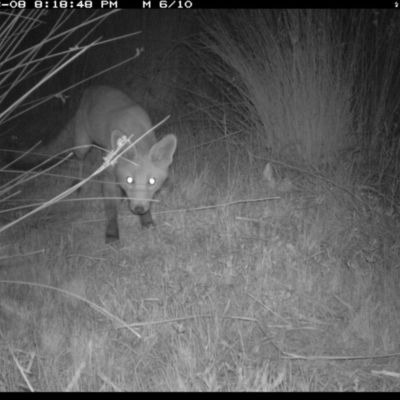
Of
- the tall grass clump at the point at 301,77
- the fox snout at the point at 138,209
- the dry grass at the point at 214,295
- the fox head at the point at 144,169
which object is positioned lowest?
the dry grass at the point at 214,295

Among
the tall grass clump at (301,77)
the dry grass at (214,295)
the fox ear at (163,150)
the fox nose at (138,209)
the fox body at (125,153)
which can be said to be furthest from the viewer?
the tall grass clump at (301,77)

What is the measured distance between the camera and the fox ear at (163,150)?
491 cm

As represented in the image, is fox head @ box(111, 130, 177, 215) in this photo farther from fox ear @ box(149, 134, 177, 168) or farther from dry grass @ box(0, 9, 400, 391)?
dry grass @ box(0, 9, 400, 391)

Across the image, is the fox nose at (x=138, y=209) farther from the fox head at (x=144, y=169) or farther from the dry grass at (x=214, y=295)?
the dry grass at (x=214, y=295)

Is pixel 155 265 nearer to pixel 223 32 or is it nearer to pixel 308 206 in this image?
pixel 308 206

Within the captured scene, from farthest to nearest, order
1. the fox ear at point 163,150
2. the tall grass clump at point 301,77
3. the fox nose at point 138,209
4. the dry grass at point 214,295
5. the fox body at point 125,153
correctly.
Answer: the tall grass clump at point 301,77
the fox ear at point 163,150
the fox body at point 125,153
the fox nose at point 138,209
the dry grass at point 214,295

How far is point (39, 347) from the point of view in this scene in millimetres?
3074

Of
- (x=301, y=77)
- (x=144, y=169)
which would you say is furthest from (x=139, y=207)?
(x=301, y=77)

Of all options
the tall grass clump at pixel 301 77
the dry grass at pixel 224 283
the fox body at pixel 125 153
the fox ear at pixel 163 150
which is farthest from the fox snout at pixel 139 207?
the tall grass clump at pixel 301 77

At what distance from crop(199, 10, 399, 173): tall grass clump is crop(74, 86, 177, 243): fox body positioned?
3.36 feet

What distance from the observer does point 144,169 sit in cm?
489

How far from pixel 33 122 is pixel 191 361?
5113mm

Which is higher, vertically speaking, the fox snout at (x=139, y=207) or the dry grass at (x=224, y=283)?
the fox snout at (x=139, y=207)

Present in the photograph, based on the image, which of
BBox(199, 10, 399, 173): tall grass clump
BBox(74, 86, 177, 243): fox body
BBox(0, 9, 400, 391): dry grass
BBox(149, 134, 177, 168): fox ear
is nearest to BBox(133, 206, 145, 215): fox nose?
BBox(74, 86, 177, 243): fox body
